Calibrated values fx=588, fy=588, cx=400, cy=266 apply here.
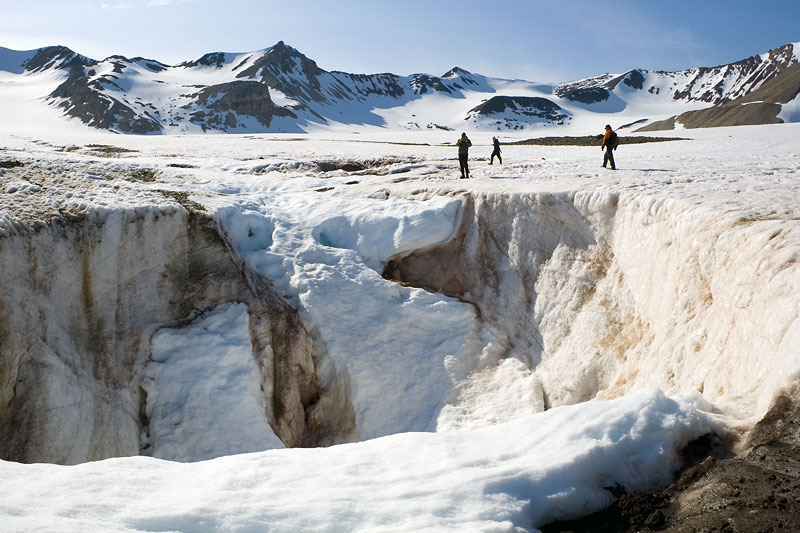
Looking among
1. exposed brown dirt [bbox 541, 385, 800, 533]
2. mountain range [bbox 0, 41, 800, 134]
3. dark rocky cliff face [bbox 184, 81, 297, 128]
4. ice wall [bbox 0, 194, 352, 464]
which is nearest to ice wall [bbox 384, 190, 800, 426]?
exposed brown dirt [bbox 541, 385, 800, 533]

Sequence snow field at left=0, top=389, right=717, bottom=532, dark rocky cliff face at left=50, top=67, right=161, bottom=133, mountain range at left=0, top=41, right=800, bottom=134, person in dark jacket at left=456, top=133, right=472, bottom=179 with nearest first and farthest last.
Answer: snow field at left=0, top=389, right=717, bottom=532 < person in dark jacket at left=456, top=133, right=472, bottom=179 < dark rocky cliff face at left=50, top=67, right=161, bottom=133 < mountain range at left=0, top=41, right=800, bottom=134

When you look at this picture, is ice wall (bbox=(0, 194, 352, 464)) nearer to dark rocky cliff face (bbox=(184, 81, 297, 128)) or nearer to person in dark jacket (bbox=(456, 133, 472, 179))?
person in dark jacket (bbox=(456, 133, 472, 179))

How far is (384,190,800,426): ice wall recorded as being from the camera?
23.7 ft

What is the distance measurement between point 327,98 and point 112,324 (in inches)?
5875

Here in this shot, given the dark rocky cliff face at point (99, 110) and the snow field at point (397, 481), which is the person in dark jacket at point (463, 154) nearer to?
the snow field at point (397, 481)

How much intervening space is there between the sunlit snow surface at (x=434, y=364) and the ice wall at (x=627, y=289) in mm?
53

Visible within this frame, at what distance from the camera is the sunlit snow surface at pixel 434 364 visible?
184 inches

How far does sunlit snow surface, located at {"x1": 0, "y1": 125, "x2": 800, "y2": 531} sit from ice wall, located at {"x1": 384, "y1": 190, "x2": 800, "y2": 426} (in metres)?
0.05

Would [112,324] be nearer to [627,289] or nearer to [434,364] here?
[434,364]

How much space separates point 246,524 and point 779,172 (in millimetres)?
15929

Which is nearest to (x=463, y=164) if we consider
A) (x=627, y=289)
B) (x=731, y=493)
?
(x=627, y=289)

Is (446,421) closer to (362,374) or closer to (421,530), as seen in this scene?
(362,374)

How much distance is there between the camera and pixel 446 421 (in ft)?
39.1

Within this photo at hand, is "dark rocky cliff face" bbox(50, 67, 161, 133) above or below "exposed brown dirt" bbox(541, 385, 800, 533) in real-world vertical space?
above
